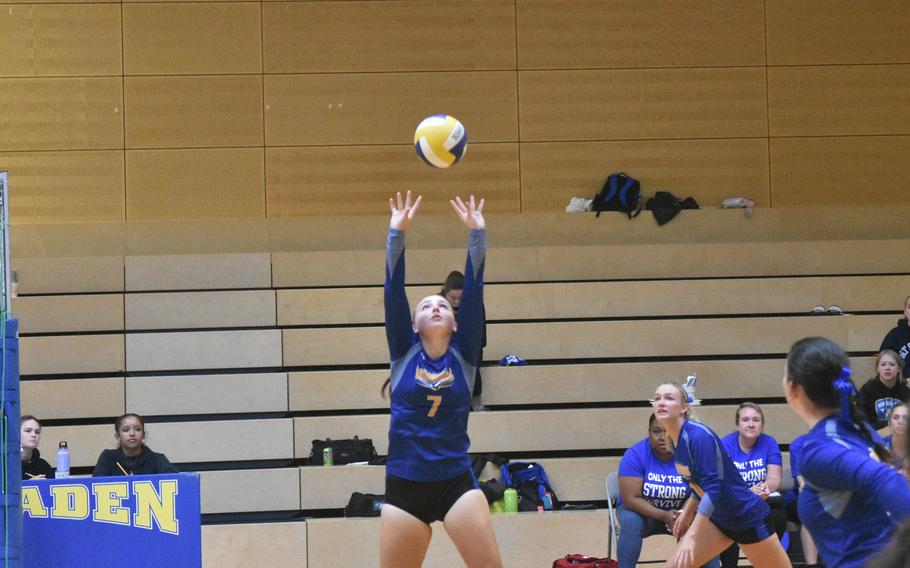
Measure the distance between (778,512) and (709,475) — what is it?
2377mm

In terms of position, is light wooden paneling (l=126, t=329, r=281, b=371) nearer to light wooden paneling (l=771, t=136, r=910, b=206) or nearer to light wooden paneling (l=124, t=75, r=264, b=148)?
light wooden paneling (l=124, t=75, r=264, b=148)

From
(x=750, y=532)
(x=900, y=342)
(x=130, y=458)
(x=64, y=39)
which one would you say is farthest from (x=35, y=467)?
(x=900, y=342)

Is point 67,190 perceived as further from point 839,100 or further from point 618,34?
point 839,100

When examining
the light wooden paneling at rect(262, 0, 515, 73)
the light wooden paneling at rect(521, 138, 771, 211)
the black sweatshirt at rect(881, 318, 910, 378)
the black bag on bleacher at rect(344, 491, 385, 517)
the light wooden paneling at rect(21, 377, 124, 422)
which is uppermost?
the light wooden paneling at rect(262, 0, 515, 73)

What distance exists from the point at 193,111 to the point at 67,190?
1307mm

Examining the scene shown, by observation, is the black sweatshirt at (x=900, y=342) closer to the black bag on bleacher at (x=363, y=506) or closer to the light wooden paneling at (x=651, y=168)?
the light wooden paneling at (x=651, y=168)

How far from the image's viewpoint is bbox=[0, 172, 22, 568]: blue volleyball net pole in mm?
5840

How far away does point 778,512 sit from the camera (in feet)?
25.3

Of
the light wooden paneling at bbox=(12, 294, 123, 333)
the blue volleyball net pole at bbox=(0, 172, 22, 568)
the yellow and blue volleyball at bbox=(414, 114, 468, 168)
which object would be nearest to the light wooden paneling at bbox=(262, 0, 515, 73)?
the light wooden paneling at bbox=(12, 294, 123, 333)

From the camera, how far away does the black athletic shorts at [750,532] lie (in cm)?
557

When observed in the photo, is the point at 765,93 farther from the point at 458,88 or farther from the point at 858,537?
the point at 858,537

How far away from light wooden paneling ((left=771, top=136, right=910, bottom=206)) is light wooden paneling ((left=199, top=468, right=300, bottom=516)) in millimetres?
5273

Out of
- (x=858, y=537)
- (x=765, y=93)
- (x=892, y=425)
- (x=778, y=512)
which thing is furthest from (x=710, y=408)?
(x=858, y=537)

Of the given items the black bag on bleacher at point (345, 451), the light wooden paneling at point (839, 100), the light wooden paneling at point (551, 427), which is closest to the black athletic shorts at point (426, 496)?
the black bag on bleacher at point (345, 451)
